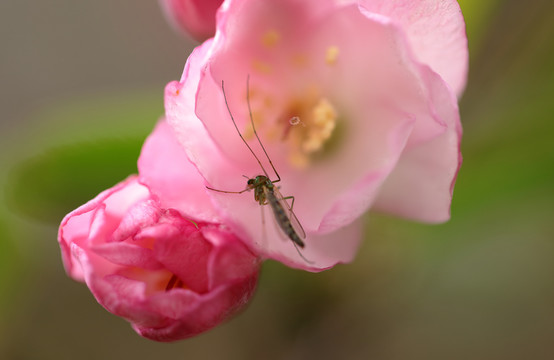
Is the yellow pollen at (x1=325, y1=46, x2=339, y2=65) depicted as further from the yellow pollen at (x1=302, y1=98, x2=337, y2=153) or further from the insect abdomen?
the insect abdomen

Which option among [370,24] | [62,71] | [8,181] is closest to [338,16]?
[370,24]

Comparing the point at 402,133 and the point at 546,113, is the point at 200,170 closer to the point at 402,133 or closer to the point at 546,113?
the point at 402,133

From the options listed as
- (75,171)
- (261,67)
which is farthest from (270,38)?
(75,171)

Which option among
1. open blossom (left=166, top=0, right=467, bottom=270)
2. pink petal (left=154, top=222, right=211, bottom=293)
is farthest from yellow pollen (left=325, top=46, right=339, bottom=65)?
pink petal (left=154, top=222, right=211, bottom=293)

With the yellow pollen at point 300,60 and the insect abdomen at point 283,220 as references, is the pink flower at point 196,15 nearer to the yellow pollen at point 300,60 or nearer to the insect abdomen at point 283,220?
the yellow pollen at point 300,60

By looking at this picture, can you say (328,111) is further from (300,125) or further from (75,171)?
(75,171)
